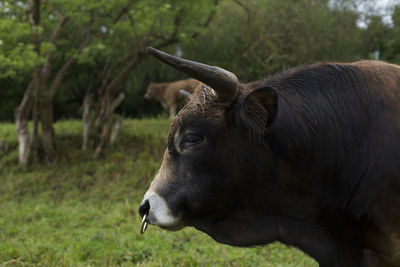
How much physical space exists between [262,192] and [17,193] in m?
7.98

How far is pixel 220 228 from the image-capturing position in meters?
3.07

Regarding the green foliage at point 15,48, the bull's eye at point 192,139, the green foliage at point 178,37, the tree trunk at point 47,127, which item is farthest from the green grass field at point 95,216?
the green foliage at point 15,48

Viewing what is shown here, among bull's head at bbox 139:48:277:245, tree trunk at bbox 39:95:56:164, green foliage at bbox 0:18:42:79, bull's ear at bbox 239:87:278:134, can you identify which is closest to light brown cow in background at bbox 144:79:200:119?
tree trunk at bbox 39:95:56:164

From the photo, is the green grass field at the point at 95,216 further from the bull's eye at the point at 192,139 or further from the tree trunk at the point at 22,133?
the bull's eye at the point at 192,139

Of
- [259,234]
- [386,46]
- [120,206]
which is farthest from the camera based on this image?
[386,46]

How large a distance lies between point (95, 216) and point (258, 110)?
5493 mm

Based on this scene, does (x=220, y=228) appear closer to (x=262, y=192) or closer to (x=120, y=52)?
(x=262, y=192)

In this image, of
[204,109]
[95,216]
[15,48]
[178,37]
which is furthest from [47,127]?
[204,109]

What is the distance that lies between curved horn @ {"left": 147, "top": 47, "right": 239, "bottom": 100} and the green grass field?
2529 mm

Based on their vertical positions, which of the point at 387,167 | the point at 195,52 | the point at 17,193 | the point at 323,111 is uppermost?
the point at 323,111

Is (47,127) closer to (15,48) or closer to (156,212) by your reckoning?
(15,48)

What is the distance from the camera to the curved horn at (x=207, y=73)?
2.67 metres

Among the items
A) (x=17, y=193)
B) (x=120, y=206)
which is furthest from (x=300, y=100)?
(x=17, y=193)

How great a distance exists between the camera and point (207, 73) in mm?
2701
